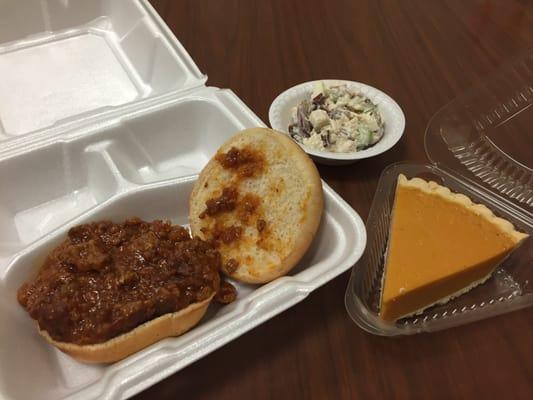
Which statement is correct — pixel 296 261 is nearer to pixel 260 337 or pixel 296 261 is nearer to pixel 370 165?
pixel 260 337

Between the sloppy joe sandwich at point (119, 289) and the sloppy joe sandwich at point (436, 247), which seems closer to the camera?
the sloppy joe sandwich at point (119, 289)

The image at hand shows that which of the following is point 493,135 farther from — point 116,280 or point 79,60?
point 79,60

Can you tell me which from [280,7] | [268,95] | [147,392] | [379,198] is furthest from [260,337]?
[280,7]

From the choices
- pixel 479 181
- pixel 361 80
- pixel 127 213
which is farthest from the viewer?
pixel 361 80

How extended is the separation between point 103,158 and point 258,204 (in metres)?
0.52

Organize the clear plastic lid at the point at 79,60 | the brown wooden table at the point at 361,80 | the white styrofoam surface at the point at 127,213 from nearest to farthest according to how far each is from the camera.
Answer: the white styrofoam surface at the point at 127,213 < the brown wooden table at the point at 361,80 < the clear plastic lid at the point at 79,60

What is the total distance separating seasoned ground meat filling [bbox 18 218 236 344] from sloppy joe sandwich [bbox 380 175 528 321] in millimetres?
432

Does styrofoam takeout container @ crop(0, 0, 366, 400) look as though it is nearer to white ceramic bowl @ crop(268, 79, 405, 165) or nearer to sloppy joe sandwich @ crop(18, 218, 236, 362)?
sloppy joe sandwich @ crop(18, 218, 236, 362)

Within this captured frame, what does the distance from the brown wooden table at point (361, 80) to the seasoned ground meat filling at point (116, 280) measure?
0.17 metres

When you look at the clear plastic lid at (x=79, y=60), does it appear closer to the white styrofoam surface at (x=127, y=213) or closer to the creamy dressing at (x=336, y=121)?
→ the white styrofoam surface at (x=127, y=213)

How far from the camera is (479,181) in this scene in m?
1.42

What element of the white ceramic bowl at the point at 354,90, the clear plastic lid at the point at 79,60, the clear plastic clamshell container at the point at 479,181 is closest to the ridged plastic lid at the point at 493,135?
the clear plastic clamshell container at the point at 479,181

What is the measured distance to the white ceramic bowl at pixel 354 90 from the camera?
1.33 m

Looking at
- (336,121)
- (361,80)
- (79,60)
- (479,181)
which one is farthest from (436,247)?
(79,60)
